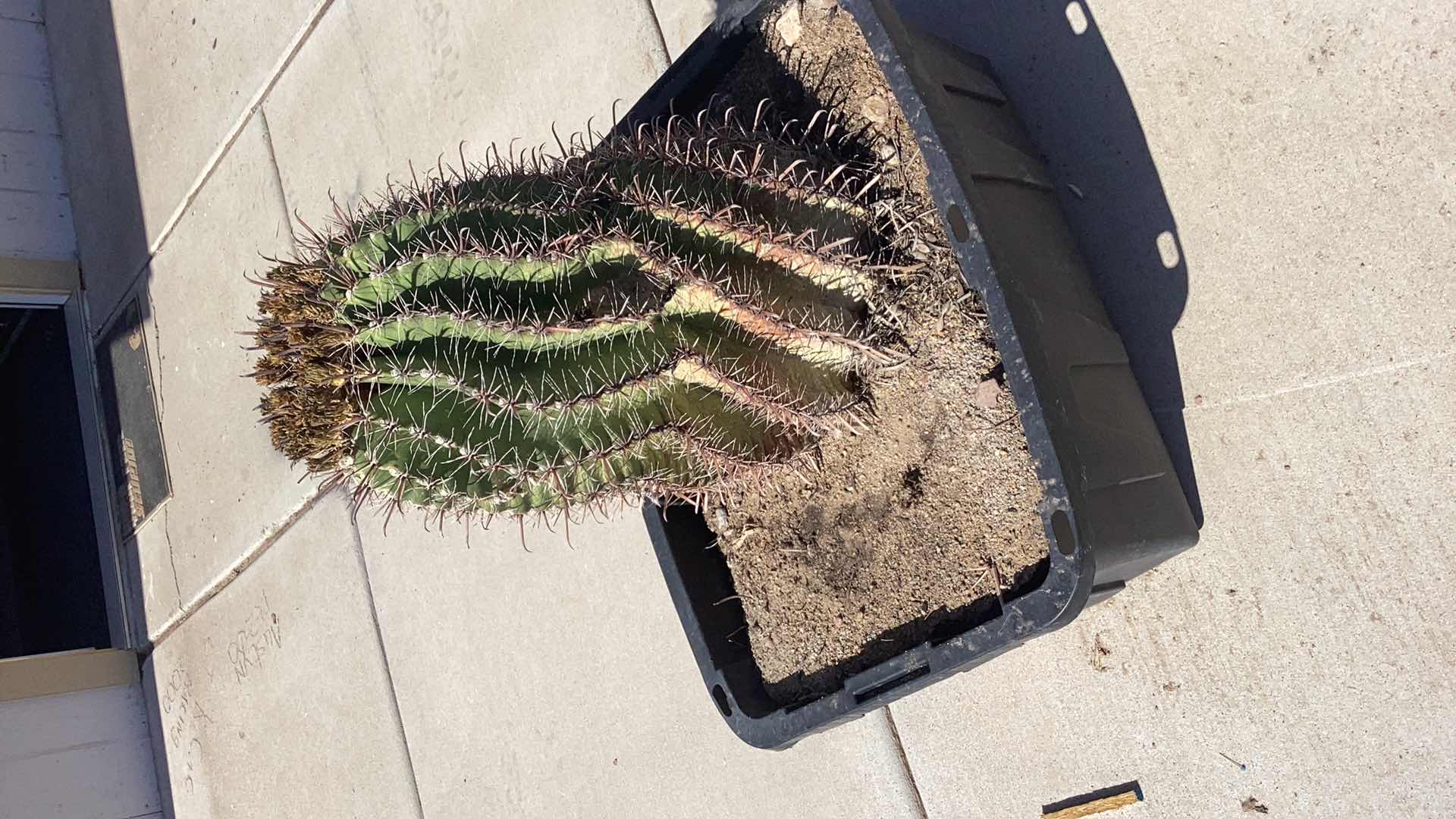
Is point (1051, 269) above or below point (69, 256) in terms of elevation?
below

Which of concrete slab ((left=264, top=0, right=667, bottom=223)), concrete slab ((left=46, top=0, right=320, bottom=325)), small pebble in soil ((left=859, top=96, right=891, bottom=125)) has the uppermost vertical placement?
concrete slab ((left=46, top=0, right=320, bottom=325))

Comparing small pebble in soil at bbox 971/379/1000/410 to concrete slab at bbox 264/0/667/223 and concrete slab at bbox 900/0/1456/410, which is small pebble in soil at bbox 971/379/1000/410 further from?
concrete slab at bbox 264/0/667/223

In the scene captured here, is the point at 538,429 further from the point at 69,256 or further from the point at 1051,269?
the point at 69,256

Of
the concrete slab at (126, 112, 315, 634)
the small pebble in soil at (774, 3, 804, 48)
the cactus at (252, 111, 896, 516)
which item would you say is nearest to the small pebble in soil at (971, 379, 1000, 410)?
the cactus at (252, 111, 896, 516)

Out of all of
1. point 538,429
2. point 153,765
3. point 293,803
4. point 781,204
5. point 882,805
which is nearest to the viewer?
point 538,429

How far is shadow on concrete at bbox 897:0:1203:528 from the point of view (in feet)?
5.02

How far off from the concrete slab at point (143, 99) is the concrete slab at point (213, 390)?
0.56 feet

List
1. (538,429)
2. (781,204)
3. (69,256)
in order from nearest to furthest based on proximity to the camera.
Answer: (538,429) < (781,204) < (69,256)

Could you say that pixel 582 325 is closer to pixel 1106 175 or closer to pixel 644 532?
pixel 1106 175

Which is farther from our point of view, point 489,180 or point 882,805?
point 882,805

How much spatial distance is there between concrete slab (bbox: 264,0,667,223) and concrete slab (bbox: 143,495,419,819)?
3.40 feet

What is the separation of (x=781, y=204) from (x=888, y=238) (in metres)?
0.16

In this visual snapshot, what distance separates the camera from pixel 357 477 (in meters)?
1.25

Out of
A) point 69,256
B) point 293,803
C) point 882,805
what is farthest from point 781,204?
point 69,256
